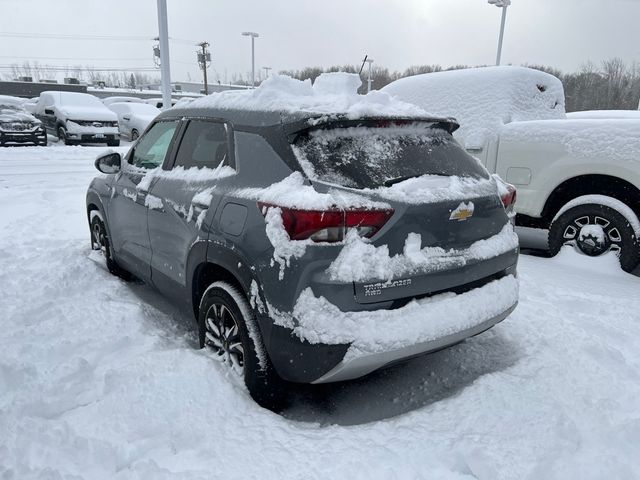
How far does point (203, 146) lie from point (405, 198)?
1493mm

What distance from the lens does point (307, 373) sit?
2.37m

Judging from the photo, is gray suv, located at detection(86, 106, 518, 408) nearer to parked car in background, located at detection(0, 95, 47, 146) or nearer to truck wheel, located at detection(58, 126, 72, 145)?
parked car in background, located at detection(0, 95, 47, 146)

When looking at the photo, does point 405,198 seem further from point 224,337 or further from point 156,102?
point 156,102

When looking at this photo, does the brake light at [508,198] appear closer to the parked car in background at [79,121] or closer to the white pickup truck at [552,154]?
the white pickup truck at [552,154]

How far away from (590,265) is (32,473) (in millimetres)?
4976

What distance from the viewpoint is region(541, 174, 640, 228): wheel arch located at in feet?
16.2

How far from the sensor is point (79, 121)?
56.2ft

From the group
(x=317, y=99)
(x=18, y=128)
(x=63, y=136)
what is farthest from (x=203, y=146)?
(x=63, y=136)

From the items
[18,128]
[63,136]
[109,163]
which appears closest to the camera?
[109,163]

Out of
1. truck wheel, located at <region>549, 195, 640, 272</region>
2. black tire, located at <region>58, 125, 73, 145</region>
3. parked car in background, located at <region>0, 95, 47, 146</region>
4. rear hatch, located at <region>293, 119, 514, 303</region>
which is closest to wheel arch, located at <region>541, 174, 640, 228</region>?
truck wheel, located at <region>549, 195, 640, 272</region>

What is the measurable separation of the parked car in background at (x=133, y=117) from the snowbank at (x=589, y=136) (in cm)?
1733

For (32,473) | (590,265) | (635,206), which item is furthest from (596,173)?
(32,473)

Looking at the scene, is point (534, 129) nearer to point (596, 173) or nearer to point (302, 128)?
point (596, 173)

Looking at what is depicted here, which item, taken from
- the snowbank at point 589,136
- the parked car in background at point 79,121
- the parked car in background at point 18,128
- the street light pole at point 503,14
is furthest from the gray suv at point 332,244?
the street light pole at point 503,14
